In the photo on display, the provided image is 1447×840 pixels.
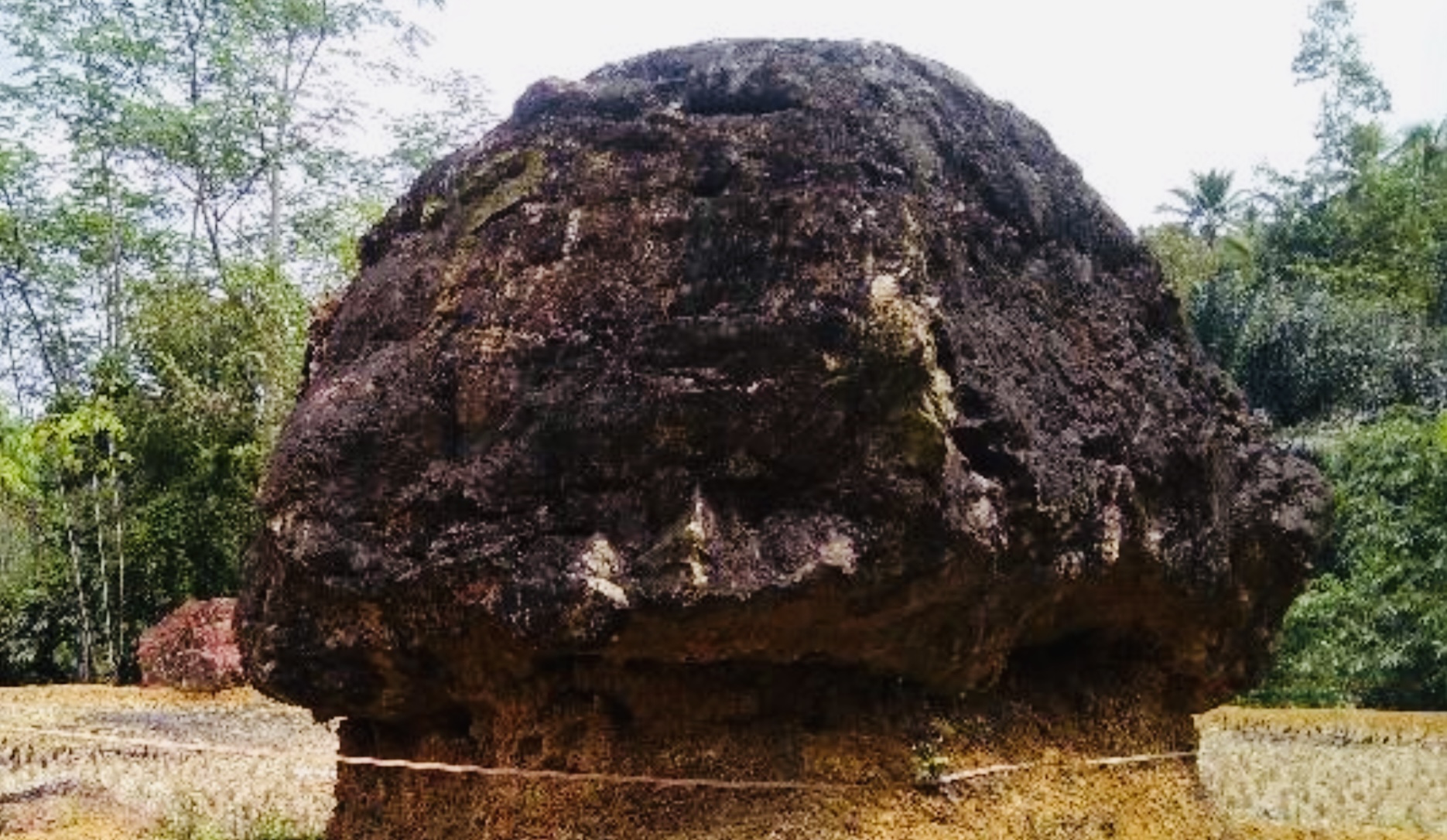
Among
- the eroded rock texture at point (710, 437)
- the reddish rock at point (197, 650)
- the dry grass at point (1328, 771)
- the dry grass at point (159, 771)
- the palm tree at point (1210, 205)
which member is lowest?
the dry grass at point (1328, 771)

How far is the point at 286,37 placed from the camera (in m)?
26.6

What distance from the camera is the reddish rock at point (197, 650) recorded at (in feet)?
59.8

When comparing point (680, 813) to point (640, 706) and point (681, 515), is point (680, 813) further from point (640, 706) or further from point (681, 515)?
point (681, 515)

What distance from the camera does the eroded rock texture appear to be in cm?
389

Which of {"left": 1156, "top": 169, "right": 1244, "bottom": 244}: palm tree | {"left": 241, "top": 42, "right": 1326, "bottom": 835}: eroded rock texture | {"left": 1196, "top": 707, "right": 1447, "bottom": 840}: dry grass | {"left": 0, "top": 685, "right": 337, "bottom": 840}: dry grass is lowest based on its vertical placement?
{"left": 1196, "top": 707, "right": 1447, "bottom": 840}: dry grass

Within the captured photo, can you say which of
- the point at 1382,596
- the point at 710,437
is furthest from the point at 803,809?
the point at 1382,596

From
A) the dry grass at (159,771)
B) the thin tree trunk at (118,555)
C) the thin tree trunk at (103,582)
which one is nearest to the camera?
the dry grass at (159,771)

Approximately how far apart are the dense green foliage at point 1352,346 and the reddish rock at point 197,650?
12005mm

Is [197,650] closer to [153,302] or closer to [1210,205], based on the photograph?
[153,302]

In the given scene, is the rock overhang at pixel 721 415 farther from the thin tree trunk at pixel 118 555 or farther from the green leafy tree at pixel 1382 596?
the thin tree trunk at pixel 118 555

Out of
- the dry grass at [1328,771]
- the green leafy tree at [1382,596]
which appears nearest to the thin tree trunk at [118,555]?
the dry grass at [1328,771]

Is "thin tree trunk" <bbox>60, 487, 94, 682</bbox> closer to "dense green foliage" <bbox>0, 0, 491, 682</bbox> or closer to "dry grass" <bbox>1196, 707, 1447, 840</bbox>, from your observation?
"dense green foliage" <bbox>0, 0, 491, 682</bbox>

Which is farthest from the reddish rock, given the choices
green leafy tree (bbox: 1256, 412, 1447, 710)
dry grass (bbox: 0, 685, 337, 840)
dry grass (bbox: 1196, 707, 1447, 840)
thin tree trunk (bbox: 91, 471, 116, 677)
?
green leafy tree (bbox: 1256, 412, 1447, 710)

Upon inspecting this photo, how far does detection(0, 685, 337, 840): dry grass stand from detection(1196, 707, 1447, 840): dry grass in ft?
13.7
